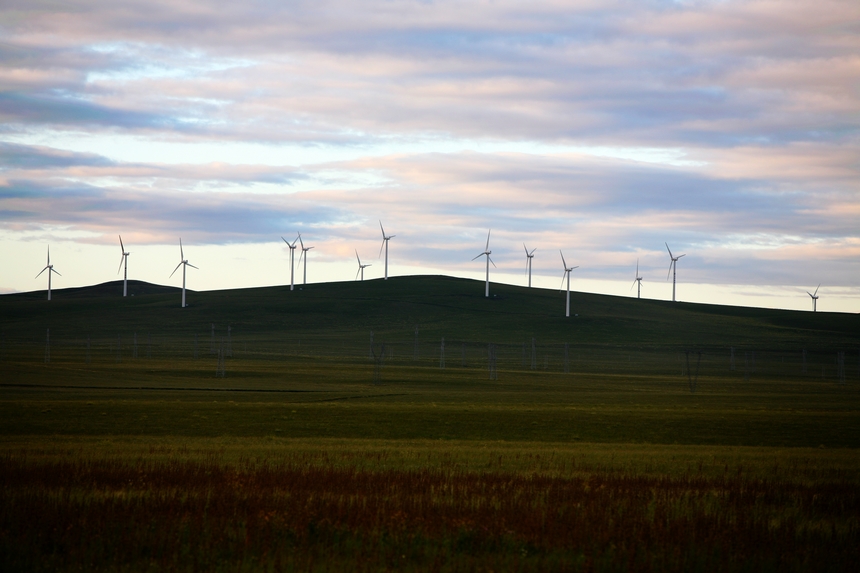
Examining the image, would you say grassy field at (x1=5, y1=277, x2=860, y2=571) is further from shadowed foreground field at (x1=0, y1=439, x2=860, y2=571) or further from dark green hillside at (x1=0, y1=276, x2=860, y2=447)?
dark green hillside at (x1=0, y1=276, x2=860, y2=447)

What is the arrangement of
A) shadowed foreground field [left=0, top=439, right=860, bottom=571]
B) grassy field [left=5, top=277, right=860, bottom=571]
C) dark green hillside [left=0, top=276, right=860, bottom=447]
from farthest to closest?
dark green hillside [left=0, top=276, right=860, bottom=447] → grassy field [left=5, top=277, right=860, bottom=571] → shadowed foreground field [left=0, top=439, right=860, bottom=571]

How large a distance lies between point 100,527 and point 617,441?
2741 centimetres

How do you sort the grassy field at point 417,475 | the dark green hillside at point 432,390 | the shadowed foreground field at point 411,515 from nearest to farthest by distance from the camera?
the shadowed foreground field at point 411,515 < the grassy field at point 417,475 < the dark green hillside at point 432,390

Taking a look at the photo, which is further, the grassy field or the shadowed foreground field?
the grassy field

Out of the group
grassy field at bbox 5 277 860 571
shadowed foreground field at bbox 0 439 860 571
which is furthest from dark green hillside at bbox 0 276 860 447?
shadowed foreground field at bbox 0 439 860 571

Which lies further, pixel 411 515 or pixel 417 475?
pixel 417 475

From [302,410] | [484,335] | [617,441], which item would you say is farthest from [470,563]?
[484,335]

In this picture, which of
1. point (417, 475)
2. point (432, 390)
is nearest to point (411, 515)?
point (417, 475)

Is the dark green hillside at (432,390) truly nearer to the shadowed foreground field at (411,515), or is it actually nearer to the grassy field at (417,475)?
the grassy field at (417,475)

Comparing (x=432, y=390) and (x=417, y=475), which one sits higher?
(x=417, y=475)

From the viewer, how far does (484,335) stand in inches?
6772

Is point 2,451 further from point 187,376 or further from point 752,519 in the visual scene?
point 187,376

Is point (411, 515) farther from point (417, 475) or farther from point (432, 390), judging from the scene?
point (432, 390)

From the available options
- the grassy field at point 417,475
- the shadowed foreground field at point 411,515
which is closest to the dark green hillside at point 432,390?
the grassy field at point 417,475
